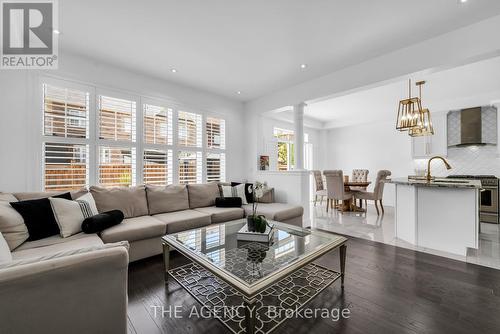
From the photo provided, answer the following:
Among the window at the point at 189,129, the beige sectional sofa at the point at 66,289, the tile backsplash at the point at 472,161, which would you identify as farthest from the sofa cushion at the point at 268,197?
the tile backsplash at the point at 472,161

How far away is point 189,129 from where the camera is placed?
4.19 meters

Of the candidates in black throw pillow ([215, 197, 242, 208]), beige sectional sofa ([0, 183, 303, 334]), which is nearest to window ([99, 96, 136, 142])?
black throw pillow ([215, 197, 242, 208])

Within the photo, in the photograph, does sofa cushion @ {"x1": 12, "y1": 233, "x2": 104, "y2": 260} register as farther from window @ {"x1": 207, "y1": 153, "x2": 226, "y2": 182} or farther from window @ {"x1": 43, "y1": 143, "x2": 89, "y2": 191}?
window @ {"x1": 207, "y1": 153, "x2": 226, "y2": 182}

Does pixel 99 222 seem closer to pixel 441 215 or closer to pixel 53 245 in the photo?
pixel 53 245

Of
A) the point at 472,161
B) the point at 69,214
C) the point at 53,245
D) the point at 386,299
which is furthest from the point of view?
the point at 472,161

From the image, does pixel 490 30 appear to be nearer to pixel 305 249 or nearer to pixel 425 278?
pixel 425 278

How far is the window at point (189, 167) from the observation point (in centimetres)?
407

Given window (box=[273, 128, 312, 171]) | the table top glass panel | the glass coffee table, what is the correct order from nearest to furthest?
the glass coffee table → the table top glass panel → window (box=[273, 128, 312, 171])

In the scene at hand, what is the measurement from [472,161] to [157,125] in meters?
6.96

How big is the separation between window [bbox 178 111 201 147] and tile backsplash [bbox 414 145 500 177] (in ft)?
19.4

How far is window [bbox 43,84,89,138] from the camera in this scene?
2.79 meters

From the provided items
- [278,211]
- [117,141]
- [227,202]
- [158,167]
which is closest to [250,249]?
[278,211]

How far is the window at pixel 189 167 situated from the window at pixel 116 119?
36.9 inches

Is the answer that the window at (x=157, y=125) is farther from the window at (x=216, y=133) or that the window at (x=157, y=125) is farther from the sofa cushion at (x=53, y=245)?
the sofa cushion at (x=53, y=245)
